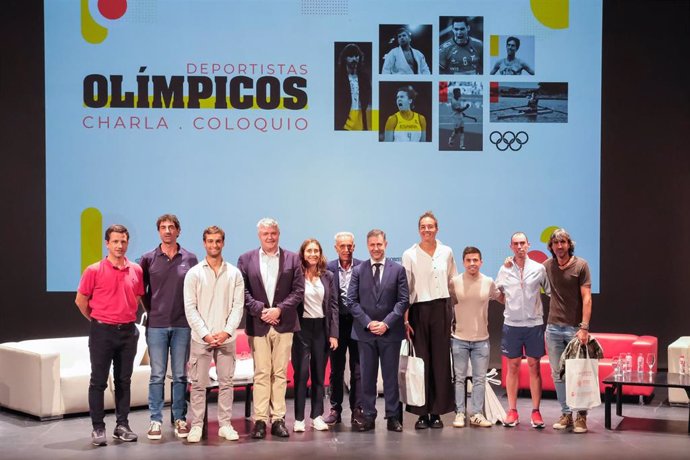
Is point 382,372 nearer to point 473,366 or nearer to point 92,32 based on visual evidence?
point 473,366

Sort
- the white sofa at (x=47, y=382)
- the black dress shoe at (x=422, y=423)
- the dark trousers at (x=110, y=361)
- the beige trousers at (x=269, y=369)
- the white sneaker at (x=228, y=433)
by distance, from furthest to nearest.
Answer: the white sofa at (x=47, y=382), the black dress shoe at (x=422, y=423), the beige trousers at (x=269, y=369), the white sneaker at (x=228, y=433), the dark trousers at (x=110, y=361)

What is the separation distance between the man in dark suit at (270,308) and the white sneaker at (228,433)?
13cm

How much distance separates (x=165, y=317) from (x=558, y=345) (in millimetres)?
2897

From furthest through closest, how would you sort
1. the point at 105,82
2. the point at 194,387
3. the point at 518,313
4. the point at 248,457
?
the point at 105,82 → the point at 518,313 → the point at 194,387 → the point at 248,457

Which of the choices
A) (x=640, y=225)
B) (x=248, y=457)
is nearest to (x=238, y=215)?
(x=248, y=457)

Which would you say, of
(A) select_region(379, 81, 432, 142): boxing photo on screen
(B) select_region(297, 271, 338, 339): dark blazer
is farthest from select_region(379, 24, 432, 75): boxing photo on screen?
(B) select_region(297, 271, 338, 339): dark blazer

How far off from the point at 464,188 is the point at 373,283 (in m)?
2.62

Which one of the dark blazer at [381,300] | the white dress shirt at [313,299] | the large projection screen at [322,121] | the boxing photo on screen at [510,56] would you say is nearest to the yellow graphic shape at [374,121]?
the large projection screen at [322,121]

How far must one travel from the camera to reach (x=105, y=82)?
27.8 feet

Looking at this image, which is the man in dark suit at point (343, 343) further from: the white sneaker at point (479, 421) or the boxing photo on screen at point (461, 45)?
the boxing photo on screen at point (461, 45)

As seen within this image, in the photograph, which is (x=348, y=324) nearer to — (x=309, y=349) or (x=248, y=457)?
(x=309, y=349)

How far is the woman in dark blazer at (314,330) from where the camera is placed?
6395 millimetres

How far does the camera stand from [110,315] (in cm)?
590

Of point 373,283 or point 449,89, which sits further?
point 449,89
